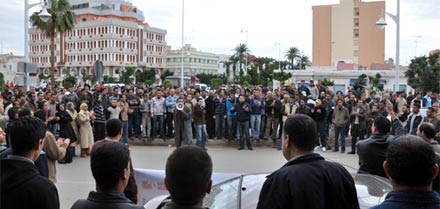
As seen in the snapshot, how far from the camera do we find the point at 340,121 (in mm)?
15438

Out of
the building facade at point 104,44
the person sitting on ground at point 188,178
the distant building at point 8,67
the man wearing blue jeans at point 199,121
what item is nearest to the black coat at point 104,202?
the person sitting on ground at point 188,178

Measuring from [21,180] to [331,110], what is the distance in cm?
Answer: 1409

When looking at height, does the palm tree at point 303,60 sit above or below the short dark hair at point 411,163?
above

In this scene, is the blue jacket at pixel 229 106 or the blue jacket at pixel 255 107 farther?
the blue jacket at pixel 229 106

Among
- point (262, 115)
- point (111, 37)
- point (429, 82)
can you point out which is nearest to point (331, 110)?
point (262, 115)

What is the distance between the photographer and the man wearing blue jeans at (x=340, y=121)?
50.7 feet

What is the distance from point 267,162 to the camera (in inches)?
531

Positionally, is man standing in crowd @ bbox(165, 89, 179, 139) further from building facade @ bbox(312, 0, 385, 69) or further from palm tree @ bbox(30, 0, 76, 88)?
building facade @ bbox(312, 0, 385, 69)

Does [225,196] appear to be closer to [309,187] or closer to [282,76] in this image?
[309,187]

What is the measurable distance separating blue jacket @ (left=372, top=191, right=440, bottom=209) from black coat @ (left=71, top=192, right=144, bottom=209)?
58.4 inches

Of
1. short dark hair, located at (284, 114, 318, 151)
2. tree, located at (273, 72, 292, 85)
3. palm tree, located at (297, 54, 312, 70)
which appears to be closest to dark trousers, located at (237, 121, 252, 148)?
short dark hair, located at (284, 114, 318, 151)

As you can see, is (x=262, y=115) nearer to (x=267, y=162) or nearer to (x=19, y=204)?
(x=267, y=162)

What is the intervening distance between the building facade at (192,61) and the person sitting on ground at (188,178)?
121 metres

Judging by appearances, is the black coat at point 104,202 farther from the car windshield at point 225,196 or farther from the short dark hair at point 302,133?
the car windshield at point 225,196
